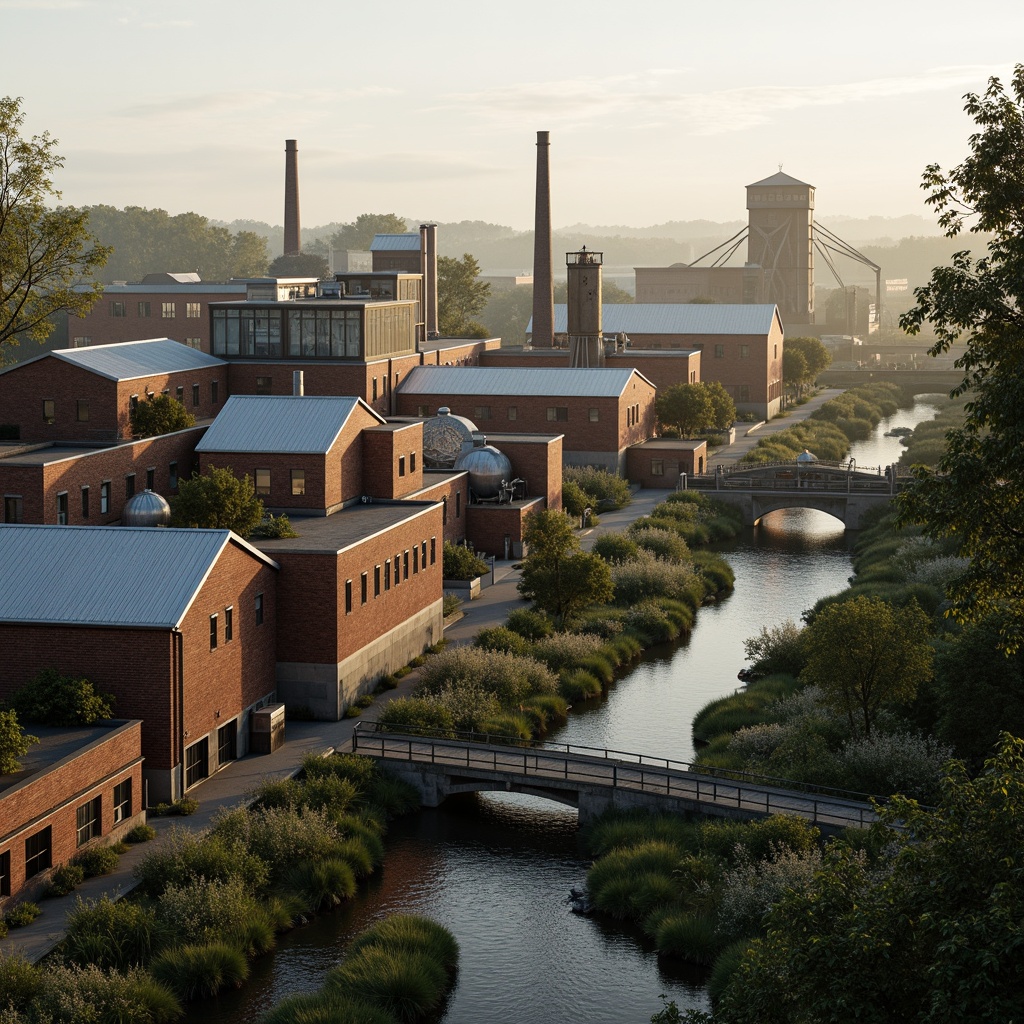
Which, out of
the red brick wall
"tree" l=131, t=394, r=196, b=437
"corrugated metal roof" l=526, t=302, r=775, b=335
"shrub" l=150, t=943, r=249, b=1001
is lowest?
"shrub" l=150, t=943, r=249, b=1001

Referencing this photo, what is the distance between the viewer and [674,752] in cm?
4475

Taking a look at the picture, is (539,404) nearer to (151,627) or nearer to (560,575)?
(560,575)

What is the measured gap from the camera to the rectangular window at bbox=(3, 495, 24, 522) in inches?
1983

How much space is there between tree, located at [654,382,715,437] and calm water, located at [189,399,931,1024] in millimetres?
50083

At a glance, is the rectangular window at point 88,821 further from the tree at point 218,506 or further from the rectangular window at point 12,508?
the rectangular window at point 12,508

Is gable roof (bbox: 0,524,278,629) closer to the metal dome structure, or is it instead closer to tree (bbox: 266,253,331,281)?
the metal dome structure

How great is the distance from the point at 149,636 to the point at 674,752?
53.9ft

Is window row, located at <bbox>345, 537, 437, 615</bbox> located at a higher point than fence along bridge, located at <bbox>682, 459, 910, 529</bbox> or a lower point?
higher

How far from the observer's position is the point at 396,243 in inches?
4670

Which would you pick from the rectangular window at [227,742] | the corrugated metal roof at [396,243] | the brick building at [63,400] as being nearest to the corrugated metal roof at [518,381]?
the brick building at [63,400]

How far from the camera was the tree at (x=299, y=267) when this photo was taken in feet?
496

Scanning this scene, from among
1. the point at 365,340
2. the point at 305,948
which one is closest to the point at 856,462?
the point at 365,340

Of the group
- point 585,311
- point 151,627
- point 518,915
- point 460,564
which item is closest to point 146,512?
point 151,627

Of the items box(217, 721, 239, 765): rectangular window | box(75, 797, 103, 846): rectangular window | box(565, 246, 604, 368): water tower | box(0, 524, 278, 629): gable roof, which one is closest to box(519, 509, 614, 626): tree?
box(0, 524, 278, 629): gable roof
